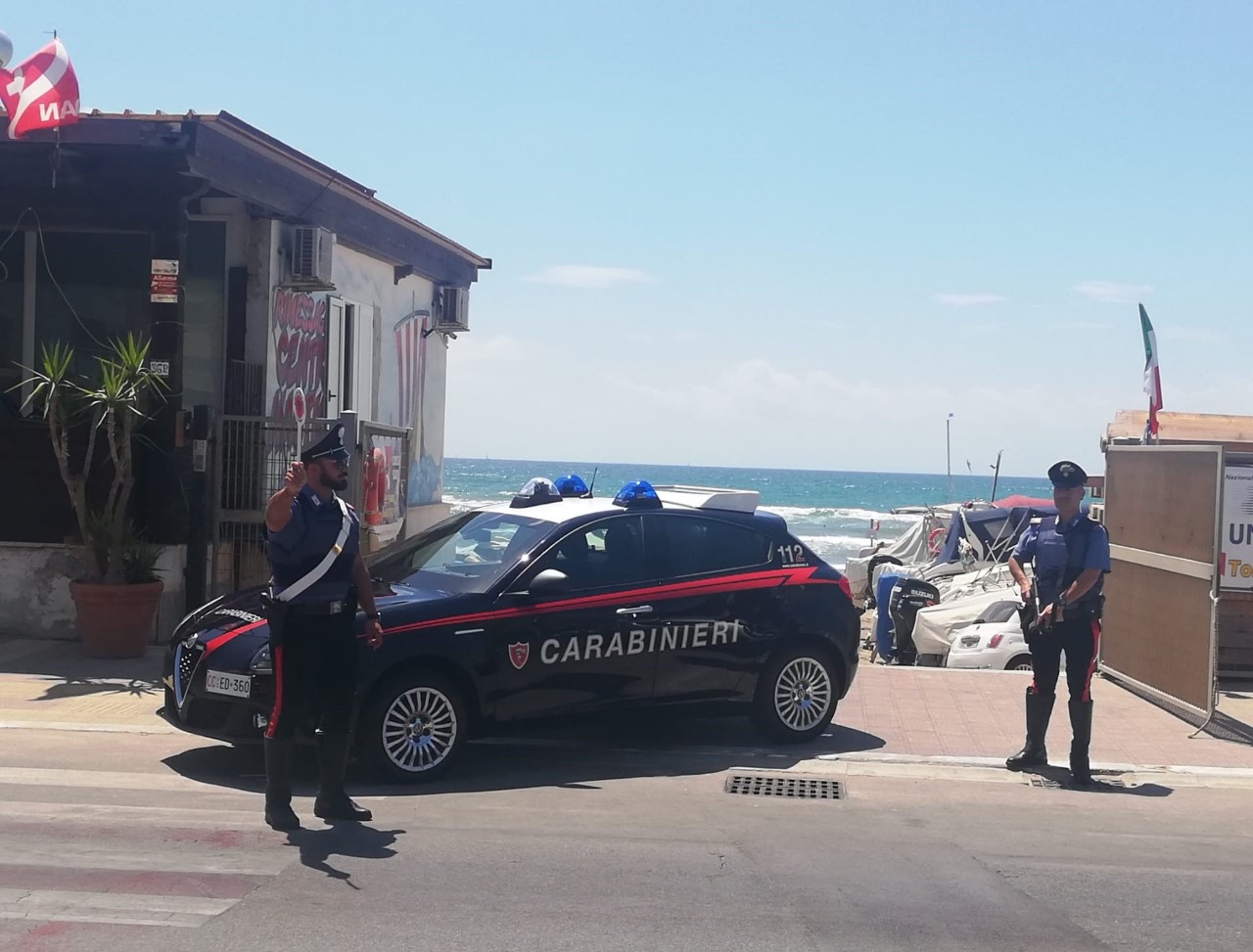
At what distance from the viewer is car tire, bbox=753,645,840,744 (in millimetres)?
8922

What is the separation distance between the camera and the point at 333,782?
664 centimetres

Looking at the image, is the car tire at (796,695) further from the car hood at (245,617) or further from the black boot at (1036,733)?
the car hood at (245,617)

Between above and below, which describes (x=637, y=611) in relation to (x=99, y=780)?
above

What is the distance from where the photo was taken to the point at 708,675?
343 inches

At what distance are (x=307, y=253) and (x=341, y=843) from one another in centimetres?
836

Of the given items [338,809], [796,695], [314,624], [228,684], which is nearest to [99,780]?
[228,684]

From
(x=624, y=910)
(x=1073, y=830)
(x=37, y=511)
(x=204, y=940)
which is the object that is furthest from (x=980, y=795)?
(x=37, y=511)

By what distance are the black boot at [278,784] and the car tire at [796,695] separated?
345cm

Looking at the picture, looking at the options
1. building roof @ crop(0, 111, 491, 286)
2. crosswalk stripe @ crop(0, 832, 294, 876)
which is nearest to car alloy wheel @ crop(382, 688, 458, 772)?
crosswalk stripe @ crop(0, 832, 294, 876)

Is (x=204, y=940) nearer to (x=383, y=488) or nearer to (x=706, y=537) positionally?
(x=706, y=537)

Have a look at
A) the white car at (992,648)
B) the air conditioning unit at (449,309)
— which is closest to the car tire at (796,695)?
the white car at (992,648)

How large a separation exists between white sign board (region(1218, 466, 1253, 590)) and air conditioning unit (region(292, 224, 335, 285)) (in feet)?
28.3

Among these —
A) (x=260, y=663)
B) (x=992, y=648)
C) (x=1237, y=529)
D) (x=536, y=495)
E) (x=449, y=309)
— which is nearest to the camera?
(x=260, y=663)

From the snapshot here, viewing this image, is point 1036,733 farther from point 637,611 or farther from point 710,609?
point 637,611
